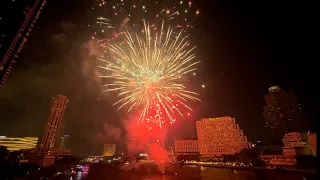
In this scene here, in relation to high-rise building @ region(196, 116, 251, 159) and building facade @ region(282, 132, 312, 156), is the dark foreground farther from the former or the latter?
high-rise building @ region(196, 116, 251, 159)

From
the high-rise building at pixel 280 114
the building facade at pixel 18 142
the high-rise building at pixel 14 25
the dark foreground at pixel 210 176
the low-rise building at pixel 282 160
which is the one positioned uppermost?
the high-rise building at pixel 280 114

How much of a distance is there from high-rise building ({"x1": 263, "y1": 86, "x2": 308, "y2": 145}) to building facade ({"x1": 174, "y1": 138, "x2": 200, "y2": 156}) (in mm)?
73449

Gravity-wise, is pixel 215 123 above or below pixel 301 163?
above

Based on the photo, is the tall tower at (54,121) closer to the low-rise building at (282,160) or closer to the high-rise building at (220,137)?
the high-rise building at (220,137)

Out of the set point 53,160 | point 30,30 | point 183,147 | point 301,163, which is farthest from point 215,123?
point 30,30

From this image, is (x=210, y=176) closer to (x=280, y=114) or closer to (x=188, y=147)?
(x=188, y=147)

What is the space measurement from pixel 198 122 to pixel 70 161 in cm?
11510

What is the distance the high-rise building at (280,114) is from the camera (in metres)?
163

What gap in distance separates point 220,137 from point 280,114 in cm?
6327

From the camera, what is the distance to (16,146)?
150625 millimetres

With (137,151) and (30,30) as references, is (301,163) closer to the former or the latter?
(30,30)

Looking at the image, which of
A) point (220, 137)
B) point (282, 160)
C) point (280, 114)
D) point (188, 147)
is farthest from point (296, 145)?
point (188, 147)

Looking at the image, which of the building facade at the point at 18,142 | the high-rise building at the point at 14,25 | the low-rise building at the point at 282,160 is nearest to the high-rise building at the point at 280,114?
the low-rise building at the point at 282,160

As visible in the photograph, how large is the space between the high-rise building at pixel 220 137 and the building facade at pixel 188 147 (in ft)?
68.7
